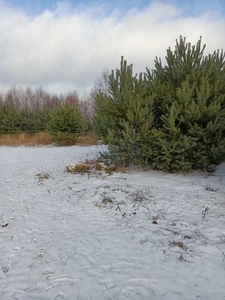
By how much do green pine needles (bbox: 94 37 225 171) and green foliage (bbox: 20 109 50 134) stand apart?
16.6 meters

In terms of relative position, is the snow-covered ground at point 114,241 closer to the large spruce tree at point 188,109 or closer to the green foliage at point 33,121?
the large spruce tree at point 188,109

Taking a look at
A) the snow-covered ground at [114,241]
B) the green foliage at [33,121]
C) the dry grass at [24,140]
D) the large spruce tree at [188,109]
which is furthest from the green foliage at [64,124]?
the snow-covered ground at [114,241]

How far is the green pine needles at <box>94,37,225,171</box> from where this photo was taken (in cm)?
591

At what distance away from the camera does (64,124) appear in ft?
53.6

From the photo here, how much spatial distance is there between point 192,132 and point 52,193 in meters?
4.06

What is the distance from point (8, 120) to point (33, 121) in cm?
243

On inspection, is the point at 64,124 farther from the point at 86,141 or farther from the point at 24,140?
the point at 24,140

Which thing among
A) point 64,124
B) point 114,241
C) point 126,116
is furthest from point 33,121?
point 114,241

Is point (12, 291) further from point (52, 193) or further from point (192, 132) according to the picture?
point (192, 132)

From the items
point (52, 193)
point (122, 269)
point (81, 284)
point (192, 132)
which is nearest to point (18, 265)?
A: point (81, 284)

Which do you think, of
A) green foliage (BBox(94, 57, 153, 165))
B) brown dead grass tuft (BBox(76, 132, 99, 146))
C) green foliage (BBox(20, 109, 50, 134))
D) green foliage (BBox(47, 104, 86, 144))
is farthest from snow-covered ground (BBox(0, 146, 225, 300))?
green foliage (BBox(20, 109, 50, 134))

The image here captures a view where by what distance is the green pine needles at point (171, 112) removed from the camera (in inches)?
233

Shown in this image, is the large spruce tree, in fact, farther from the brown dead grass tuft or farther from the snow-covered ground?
the brown dead grass tuft

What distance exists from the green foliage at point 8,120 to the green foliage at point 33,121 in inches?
26.7
